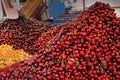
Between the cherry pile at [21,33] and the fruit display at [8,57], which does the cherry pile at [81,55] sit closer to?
the fruit display at [8,57]

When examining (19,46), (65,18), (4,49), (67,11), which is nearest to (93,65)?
(4,49)

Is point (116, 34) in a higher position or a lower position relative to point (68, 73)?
higher

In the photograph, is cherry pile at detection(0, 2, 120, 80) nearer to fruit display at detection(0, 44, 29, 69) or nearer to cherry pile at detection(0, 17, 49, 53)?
fruit display at detection(0, 44, 29, 69)

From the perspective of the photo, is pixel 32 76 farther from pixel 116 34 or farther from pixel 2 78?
pixel 116 34

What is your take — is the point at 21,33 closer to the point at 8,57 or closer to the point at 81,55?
the point at 8,57

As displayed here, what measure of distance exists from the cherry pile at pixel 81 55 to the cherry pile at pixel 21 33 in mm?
1550

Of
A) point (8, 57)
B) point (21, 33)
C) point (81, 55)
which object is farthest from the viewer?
point (21, 33)

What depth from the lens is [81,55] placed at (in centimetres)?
223

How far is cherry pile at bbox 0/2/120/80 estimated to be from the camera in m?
2.18

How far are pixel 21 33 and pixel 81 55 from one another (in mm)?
2250

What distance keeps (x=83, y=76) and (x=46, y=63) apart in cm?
33

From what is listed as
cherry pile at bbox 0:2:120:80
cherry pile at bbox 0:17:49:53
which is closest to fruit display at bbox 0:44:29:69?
cherry pile at bbox 0:17:49:53

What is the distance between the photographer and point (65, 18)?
212 inches

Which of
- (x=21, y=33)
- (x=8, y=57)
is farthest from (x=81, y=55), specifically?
(x=21, y=33)
